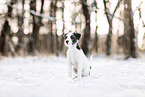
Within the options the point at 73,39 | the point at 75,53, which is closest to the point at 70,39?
the point at 73,39

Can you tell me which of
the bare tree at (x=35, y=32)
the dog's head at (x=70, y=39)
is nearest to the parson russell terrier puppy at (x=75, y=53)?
the dog's head at (x=70, y=39)

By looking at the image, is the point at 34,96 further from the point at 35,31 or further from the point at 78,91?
the point at 35,31

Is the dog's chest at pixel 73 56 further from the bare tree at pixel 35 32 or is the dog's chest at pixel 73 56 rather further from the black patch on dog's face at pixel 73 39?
the bare tree at pixel 35 32

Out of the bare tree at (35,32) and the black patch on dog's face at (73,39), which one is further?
the bare tree at (35,32)

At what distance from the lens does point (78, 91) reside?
3.06 m

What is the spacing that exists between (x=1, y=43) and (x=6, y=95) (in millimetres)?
11037

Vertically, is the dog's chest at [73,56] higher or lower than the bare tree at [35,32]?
lower

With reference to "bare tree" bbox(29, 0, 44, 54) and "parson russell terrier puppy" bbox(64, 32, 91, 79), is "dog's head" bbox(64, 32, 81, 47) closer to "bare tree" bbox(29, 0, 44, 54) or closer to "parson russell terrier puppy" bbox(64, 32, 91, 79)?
"parson russell terrier puppy" bbox(64, 32, 91, 79)

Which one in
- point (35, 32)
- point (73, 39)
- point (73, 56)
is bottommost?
point (73, 56)

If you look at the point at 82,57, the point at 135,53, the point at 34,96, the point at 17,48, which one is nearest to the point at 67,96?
the point at 34,96

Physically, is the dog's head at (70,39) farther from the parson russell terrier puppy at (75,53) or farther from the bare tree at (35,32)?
the bare tree at (35,32)

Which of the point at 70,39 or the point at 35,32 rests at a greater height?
the point at 35,32

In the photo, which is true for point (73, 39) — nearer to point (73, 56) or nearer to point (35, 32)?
point (73, 56)

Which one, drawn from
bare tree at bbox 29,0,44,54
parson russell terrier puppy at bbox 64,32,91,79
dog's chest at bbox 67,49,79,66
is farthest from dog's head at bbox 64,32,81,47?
bare tree at bbox 29,0,44,54
